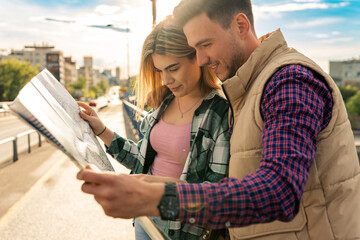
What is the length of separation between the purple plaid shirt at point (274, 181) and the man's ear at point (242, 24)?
1.75 ft

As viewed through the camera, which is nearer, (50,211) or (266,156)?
(266,156)

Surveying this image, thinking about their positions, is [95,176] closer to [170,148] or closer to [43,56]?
[170,148]

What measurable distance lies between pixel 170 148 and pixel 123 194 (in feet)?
3.94

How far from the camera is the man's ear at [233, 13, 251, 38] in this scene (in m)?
1.56

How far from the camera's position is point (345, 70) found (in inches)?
3770

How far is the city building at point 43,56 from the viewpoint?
116m

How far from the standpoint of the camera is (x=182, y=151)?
6.76 ft

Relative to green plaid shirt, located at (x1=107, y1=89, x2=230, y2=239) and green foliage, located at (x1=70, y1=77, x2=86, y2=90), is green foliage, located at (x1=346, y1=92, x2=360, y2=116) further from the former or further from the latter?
green foliage, located at (x1=70, y1=77, x2=86, y2=90)

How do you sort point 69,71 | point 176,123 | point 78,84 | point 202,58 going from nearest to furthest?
point 202,58, point 176,123, point 78,84, point 69,71

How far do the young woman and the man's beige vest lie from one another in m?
0.46

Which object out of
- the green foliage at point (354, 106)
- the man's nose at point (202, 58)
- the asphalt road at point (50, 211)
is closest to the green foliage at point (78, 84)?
the green foliage at point (354, 106)

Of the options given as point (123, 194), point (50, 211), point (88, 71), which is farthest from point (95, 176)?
point (88, 71)

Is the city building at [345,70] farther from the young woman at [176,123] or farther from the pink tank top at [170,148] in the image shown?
the pink tank top at [170,148]

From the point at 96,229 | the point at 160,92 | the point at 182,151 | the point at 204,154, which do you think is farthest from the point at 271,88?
the point at 96,229
